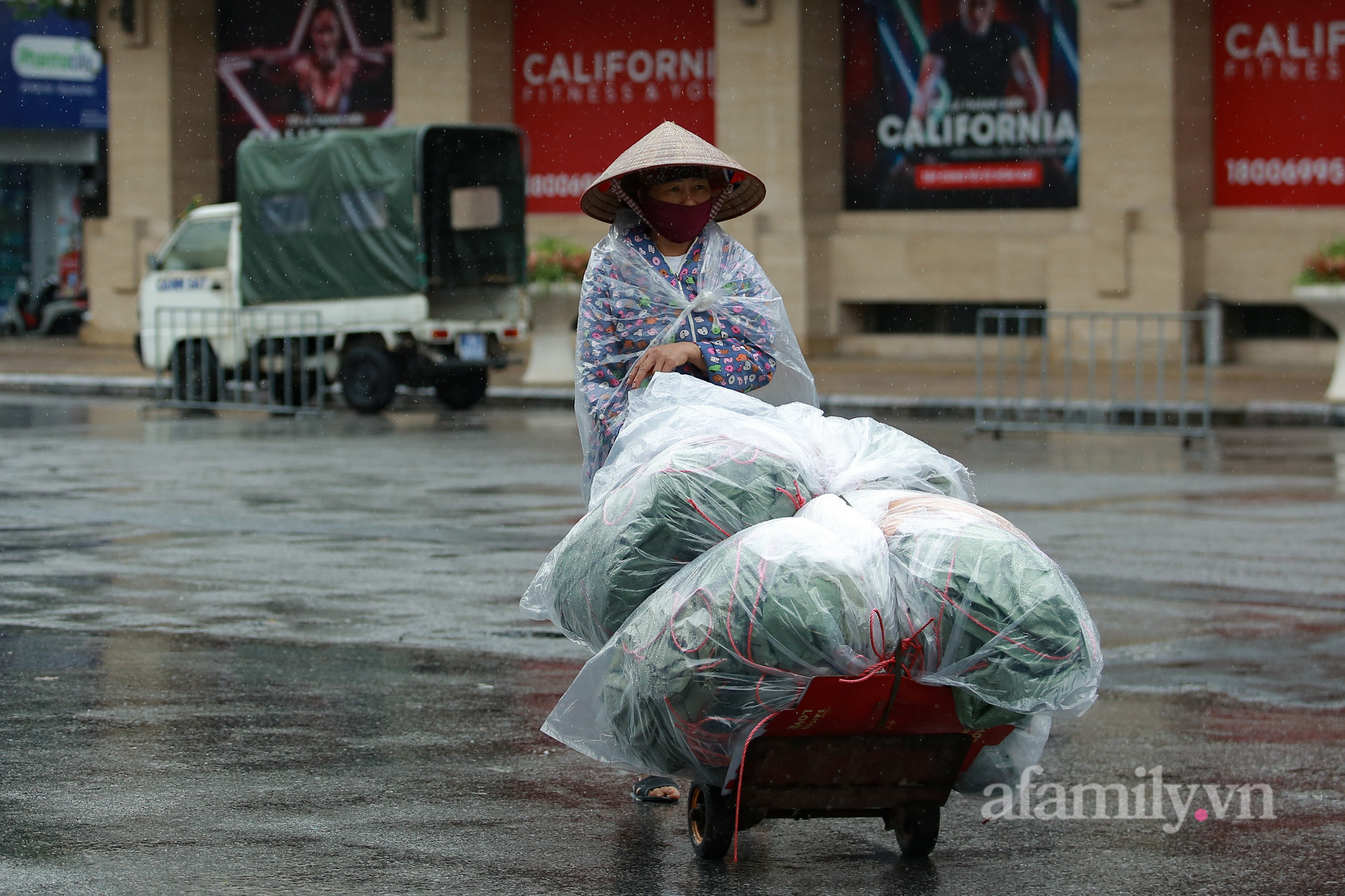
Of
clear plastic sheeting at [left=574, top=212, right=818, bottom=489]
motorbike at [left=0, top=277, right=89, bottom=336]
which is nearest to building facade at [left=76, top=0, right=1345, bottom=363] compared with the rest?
motorbike at [left=0, top=277, right=89, bottom=336]

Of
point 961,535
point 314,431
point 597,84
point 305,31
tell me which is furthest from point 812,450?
point 305,31

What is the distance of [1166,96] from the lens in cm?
2238

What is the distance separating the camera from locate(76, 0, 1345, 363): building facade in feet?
73.9

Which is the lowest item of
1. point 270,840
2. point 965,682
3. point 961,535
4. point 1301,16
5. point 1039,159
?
point 270,840

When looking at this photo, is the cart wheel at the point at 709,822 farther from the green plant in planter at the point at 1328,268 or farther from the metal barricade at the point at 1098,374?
the green plant in planter at the point at 1328,268

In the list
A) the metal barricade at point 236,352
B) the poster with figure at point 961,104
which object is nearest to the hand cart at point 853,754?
the metal barricade at point 236,352

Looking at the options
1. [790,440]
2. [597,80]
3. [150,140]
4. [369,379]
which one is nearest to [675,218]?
[790,440]

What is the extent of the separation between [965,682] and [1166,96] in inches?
759

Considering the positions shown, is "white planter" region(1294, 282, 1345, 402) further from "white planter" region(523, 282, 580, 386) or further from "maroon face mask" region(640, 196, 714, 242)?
"maroon face mask" region(640, 196, 714, 242)

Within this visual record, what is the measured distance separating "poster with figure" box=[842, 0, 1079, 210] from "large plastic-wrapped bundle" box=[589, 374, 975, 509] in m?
19.5

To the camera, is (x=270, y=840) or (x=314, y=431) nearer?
(x=270, y=840)

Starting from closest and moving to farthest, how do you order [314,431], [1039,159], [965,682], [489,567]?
[965,682]
[489,567]
[314,431]
[1039,159]

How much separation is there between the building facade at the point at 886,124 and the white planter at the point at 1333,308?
3989 millimetres

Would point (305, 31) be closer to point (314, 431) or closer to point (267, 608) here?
point (314, 431)
